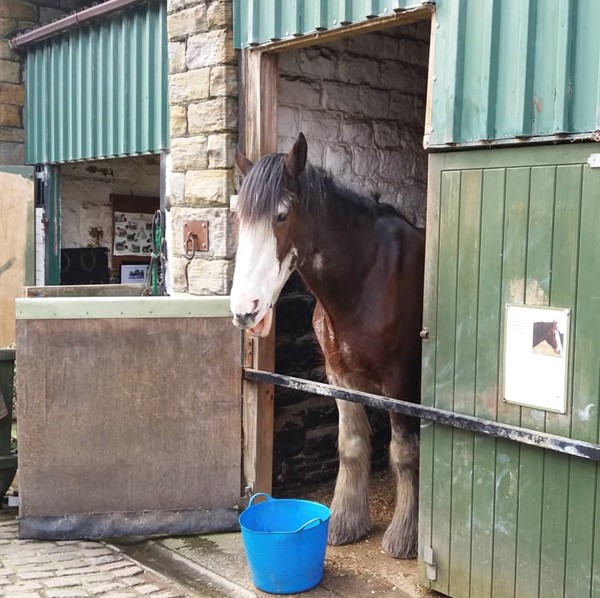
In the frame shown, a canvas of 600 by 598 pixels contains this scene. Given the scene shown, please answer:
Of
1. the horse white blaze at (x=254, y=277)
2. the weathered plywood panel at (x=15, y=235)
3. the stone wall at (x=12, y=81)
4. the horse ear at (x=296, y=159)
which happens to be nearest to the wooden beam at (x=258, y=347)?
the horse ear at (x=296, y=159)

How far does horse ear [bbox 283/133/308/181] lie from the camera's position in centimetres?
354

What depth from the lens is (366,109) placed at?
5.33m

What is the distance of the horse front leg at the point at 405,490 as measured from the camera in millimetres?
4047

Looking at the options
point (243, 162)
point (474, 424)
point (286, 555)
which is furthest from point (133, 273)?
point (474, 424)

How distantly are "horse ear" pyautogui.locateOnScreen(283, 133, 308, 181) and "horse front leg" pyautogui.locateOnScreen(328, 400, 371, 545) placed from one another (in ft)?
4.75

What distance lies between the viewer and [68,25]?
6398 mm

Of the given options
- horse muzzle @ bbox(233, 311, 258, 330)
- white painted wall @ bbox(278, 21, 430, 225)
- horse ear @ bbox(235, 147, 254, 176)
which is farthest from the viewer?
white painted wall @ bbox(278, 21, 430, 225)

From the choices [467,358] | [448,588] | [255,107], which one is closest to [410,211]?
[255,107]

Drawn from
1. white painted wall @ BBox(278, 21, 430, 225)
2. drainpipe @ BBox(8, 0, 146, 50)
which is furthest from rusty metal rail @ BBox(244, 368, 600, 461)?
drainpipe @ BBox(8, 0, 146, 50)

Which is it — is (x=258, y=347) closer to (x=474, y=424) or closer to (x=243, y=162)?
(x=243, y=162)

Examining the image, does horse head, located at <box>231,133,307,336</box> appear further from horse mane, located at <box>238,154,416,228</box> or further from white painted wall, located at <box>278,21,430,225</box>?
white painted wall, located at <box>278,21,430,225</box>

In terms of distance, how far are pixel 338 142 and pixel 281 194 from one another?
5.59 ft

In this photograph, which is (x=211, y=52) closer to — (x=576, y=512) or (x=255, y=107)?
(x=255, y=107)

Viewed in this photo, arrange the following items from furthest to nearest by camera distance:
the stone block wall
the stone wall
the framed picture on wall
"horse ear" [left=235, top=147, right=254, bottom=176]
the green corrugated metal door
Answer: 1. the framed picture on wall
2. the stone wall
3. the stone block wall
4. "horse ear" [left=235, top=147, right=254, bottom=176]
5. the green corrugated metal door
